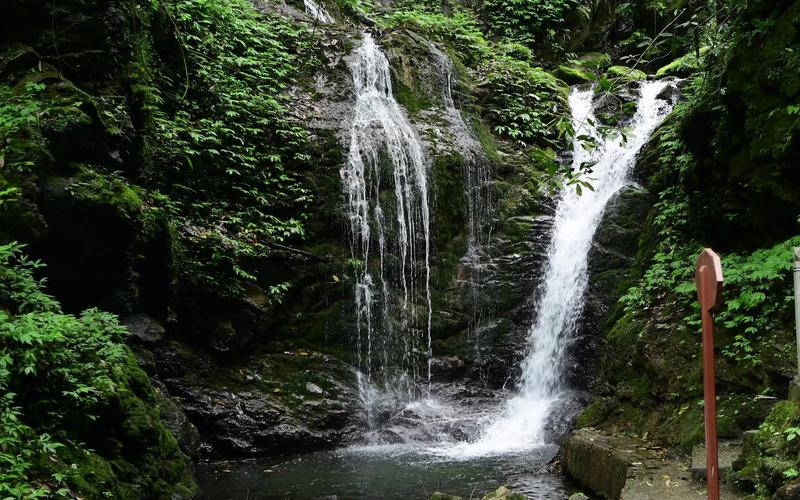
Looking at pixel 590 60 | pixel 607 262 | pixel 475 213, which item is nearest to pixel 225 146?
pixel 475 213

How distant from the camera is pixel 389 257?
11719 mm

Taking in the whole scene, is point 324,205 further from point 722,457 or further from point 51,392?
point 722,457

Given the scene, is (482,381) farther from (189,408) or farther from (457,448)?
(189,408)

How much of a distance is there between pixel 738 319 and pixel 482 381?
18.9 feet

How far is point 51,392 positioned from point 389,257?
7440mm

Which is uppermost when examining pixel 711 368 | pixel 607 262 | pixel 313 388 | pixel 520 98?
pixel 520 98

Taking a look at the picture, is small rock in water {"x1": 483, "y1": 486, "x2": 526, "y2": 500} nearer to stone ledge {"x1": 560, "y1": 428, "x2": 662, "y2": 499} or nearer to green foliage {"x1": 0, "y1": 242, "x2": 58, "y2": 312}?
stone ledge {"x1": 560, "y1": 428, "x2": 662, "y2": 499}

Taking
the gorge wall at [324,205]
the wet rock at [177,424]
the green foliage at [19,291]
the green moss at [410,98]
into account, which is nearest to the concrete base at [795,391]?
the gorge wall at [324,205]

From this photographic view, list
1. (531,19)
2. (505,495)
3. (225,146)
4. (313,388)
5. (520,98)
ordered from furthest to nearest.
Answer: (531,19) < (520,98) < (225,146) < (313,388) < (505,495)

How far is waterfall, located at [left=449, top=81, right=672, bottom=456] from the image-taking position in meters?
9.77

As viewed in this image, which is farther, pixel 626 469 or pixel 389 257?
pixel 389 257

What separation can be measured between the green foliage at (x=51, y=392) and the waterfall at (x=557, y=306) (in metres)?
5.24

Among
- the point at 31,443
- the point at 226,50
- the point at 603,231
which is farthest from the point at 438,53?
the point at 31,443

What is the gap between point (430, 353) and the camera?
1149 cm
